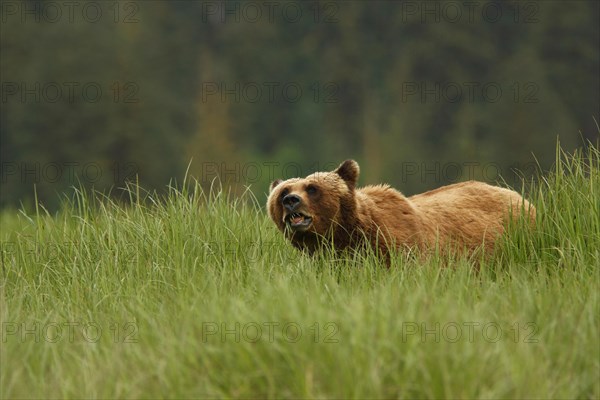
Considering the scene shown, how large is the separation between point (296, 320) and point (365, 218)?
2434mm

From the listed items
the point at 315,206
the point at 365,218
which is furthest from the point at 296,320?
the point at 365,218

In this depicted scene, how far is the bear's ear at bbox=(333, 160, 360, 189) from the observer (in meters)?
6.61

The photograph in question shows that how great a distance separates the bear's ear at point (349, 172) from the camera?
6.61m

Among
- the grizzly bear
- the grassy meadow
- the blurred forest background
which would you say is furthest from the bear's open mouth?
the blurred forest background

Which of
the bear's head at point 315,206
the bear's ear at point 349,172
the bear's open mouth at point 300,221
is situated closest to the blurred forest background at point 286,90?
the bear's ear at point 349,172

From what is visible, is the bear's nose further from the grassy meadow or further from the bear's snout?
the grassy meadow

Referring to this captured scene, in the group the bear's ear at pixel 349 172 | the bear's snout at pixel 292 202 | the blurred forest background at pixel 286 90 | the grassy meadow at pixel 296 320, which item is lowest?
the blurred forest background at pixel 286 90

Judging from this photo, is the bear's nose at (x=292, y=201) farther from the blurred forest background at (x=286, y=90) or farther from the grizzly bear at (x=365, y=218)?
the blurred forest background at (x=286, y=90)

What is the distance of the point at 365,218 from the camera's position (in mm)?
6520

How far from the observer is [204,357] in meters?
4.13

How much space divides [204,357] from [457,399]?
1.19 metres

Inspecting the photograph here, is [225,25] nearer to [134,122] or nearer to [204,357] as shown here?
[134,122]

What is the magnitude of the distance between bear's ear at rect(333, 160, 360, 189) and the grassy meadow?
60 cm

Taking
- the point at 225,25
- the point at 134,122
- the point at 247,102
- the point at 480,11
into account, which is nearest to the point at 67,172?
the point at 134,122
